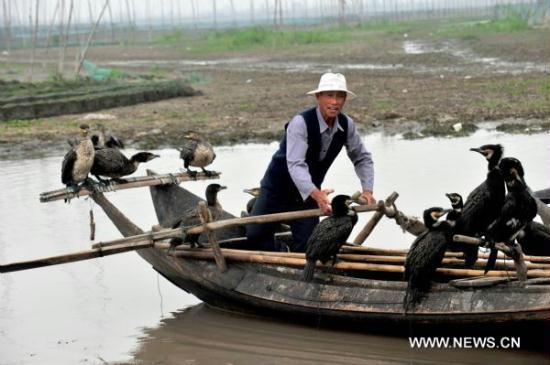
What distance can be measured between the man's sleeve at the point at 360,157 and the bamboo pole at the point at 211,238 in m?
1.10

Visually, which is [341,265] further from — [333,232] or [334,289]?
[333,232]

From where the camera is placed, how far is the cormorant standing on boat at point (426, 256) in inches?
240

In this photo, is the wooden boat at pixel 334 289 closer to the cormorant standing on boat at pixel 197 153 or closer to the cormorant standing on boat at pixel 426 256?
the cormorant standing on boat at pixel 426 256

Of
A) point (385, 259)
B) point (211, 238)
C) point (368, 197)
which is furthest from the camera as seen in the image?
point (211, 238)

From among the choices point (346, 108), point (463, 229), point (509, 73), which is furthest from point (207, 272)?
point (509, 73)

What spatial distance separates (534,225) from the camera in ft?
22.1

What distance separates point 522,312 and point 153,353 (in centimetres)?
271

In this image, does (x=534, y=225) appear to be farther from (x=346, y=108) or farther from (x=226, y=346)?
(x=346, y=108)

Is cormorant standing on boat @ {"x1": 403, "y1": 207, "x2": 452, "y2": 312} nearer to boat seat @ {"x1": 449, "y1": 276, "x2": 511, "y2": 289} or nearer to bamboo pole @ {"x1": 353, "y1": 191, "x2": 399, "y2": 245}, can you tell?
boat seat @ {"x1": 449, "y1": 276, "x2": 511, "y2": 289}

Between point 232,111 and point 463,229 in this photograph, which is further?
point 232,111

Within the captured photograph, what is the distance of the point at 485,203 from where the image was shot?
6016 mm

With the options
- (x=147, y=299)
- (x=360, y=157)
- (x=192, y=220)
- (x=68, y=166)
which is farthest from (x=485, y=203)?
Result: (x=68, y=166)

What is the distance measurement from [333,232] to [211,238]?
1068 millimetres

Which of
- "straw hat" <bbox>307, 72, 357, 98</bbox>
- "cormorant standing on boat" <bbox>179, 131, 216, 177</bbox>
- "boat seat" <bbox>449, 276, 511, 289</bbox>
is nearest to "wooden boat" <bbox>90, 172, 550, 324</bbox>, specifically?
"boat seat" <bbox>449, 276, 511, 289</bbox>
